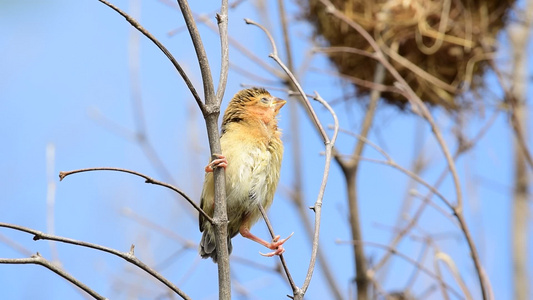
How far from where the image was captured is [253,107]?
10.3ft

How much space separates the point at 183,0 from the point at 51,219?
124 cm

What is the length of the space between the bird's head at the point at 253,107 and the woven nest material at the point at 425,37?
1.18 metres

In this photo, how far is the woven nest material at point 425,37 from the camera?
425 centimetres

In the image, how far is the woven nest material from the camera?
425cm

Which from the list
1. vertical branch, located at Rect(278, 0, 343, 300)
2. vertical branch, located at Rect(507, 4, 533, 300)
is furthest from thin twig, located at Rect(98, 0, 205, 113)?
vertical branch, located at Rect(507, 4, 533, 300)

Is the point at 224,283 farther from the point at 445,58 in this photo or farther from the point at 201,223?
the point at 445,58

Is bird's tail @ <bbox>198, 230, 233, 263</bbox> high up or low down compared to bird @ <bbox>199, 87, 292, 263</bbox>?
down

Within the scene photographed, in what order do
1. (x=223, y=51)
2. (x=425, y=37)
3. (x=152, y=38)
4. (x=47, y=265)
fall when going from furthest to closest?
(x=425, y=37), (x=223, y=51), (x=152, y=38), (x=47, y=265)

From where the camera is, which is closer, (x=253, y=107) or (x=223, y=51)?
(x=223, y=51)

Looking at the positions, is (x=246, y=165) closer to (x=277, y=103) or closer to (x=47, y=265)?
(x=277, y=103)

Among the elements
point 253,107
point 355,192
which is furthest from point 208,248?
point 355,192

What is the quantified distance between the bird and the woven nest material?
4.38 feet

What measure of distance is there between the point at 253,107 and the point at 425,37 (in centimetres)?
169

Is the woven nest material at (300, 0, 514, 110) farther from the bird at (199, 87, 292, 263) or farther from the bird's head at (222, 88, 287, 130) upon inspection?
the bird at (199, 87, 292, 263)
